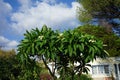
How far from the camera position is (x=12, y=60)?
84.7 feet

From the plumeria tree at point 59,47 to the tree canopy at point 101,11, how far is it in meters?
23.6

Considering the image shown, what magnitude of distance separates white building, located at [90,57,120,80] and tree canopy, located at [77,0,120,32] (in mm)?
6521

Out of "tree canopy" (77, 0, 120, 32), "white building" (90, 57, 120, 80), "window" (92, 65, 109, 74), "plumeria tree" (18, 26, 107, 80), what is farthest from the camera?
"window" (92, 65, 109, 74)

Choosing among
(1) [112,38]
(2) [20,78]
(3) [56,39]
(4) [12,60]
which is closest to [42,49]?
(3) [56,39]

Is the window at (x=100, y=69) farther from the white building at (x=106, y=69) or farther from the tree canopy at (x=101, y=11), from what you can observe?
the tree canopy at (x=101, y=11)

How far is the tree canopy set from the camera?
37.4 metres

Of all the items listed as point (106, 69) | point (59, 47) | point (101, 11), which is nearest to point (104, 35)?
point (101, 11)

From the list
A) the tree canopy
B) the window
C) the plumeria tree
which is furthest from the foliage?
the plumeria tree

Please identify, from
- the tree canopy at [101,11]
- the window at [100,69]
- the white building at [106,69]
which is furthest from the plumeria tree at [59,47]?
the window at [100,69]

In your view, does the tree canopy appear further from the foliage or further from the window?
the window

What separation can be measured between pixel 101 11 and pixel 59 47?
25472mm

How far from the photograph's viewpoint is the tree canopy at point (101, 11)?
3741 cm

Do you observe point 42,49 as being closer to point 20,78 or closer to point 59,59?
point 59,59

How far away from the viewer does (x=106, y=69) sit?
4534cm
